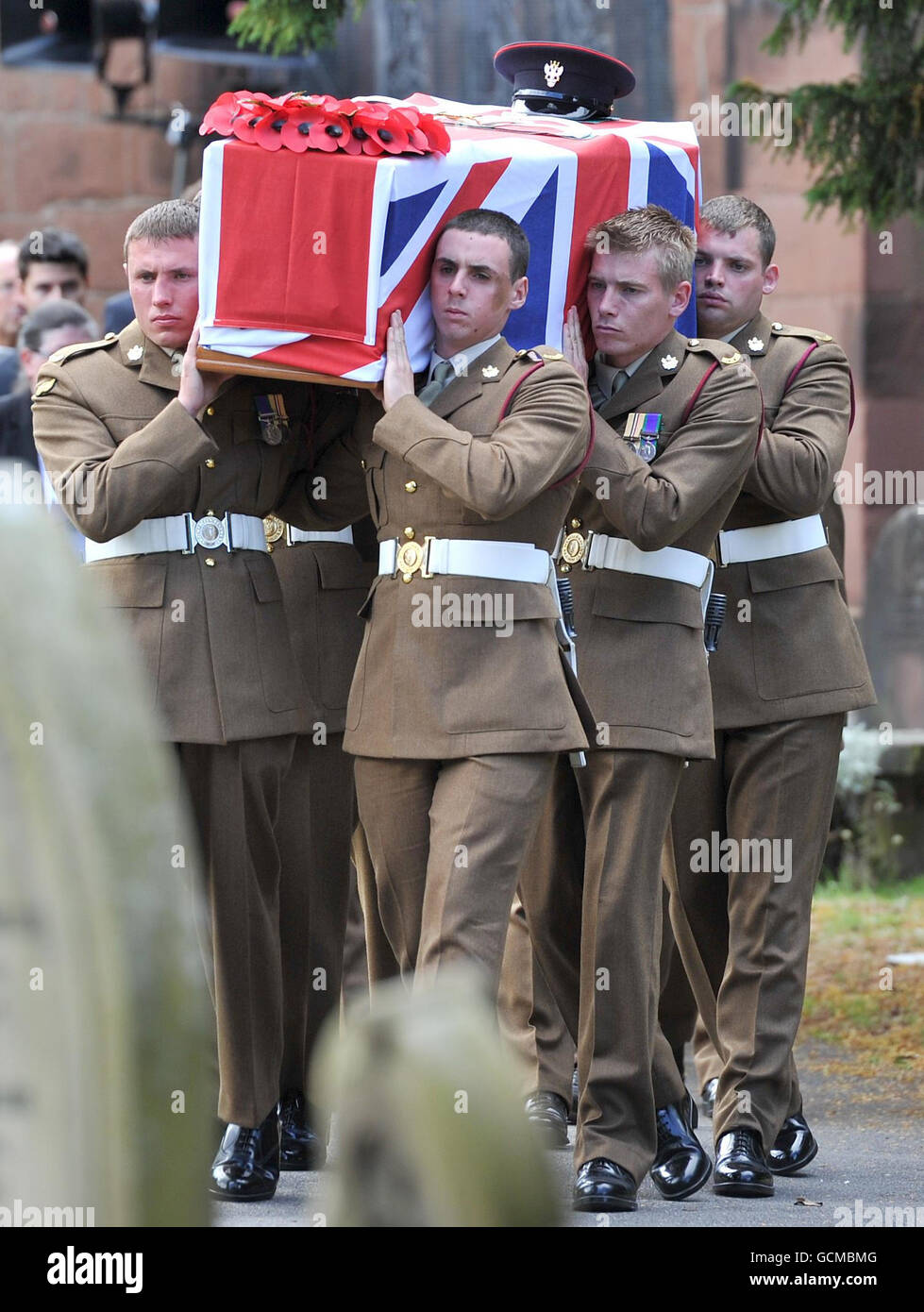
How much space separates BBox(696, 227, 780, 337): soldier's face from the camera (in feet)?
15.7

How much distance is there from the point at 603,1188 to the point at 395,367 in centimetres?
171

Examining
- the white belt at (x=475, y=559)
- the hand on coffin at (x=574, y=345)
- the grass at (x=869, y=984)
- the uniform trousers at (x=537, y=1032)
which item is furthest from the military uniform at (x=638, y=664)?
the grass at (x=869, y=984)

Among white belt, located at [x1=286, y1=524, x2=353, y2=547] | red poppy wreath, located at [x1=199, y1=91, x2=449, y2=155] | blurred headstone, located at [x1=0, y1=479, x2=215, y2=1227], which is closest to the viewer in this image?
blurred headstone, located at [x1=0, y1=479, x2=215, y2=1227]

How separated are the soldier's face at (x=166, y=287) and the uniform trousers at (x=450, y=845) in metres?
0.97

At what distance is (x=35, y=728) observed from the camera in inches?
33.0

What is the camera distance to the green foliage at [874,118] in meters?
7.19

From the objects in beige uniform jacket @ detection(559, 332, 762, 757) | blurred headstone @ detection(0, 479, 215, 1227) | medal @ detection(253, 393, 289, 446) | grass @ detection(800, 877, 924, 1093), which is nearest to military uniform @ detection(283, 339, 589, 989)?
beige uniform jacket @ detection(559, 332, 762, 757)

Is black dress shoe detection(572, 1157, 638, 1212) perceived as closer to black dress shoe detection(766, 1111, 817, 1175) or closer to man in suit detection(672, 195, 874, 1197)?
man in suit detection(672, 195, 874, 1197)

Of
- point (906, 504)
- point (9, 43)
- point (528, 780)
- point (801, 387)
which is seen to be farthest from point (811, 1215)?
point (9, 43)

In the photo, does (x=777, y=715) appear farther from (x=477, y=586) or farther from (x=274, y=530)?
(x=274, y=530)

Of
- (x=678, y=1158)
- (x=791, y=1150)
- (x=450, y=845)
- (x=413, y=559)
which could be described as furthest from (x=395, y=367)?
(x=791, y=1150)

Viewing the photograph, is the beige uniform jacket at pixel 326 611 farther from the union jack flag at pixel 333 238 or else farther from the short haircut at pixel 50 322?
the short haircut at pixel 50 322

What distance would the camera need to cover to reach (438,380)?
417 centimetres
